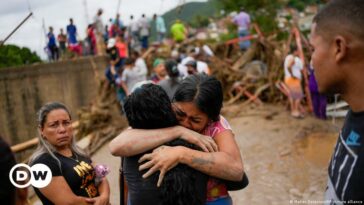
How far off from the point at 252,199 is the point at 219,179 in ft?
10.6

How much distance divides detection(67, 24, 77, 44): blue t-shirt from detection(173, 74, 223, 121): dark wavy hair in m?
13.5

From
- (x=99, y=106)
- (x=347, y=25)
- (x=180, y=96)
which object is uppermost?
(x=347, y=25)

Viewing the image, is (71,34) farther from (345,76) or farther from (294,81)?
(345,76)

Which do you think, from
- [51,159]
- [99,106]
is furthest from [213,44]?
[51,159]

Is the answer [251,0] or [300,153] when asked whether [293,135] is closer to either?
[300,153]

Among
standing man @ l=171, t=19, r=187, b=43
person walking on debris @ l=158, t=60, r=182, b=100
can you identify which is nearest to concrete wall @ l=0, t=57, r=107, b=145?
standing man @ l=171, t=19, r=187, b=43

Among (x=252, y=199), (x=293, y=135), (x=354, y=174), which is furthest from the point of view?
(x=293, y=135)

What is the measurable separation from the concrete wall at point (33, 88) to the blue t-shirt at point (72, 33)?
164 cm

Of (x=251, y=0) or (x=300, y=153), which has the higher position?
(x=251, y=0)

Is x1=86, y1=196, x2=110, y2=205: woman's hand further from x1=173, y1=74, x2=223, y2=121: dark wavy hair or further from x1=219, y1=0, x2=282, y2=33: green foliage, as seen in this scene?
x1=219, y1=0, x2=282, y2=33: green foliage

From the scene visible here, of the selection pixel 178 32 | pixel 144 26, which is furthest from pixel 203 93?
pixel 144 26

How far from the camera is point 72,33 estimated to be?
49.9 feet

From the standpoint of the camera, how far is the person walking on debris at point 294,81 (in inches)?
308

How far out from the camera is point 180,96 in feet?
6.92
